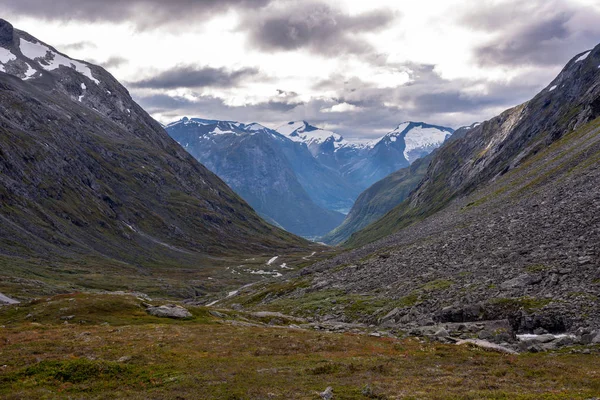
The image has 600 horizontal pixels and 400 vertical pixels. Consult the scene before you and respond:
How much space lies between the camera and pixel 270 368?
29.9 meters

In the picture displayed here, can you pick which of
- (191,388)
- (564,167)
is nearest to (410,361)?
(191,388)

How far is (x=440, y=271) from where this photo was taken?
192 feet

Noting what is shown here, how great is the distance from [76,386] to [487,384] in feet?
76.6

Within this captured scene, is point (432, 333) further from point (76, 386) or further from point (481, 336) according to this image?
point (76, 386)

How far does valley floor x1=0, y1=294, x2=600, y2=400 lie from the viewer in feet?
75.9

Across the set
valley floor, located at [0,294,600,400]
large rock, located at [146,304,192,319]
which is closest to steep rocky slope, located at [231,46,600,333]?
valley floor, located at [0,294,600,400]

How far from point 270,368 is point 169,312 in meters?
35.2

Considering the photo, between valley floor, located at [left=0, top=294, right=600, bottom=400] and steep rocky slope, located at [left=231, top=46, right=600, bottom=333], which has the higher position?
steep rocky slope, located at [left=231, top=46, right=600, bottom=333]

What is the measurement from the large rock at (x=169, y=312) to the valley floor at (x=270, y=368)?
14.6m

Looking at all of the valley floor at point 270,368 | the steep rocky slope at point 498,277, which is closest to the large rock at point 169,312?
the valley floor at point 270,368

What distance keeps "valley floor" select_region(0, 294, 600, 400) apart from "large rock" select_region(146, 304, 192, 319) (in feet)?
48.0

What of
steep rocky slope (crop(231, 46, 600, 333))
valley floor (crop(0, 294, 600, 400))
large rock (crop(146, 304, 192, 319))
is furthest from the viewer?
large rock (crop(146, 304, 192, 319))

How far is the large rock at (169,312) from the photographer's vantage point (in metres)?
59.7

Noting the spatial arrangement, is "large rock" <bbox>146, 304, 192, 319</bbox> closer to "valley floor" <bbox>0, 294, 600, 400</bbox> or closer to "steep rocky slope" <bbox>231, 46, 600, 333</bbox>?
"valley floor" <bbox>0, 294, 600, 400</bbox>
